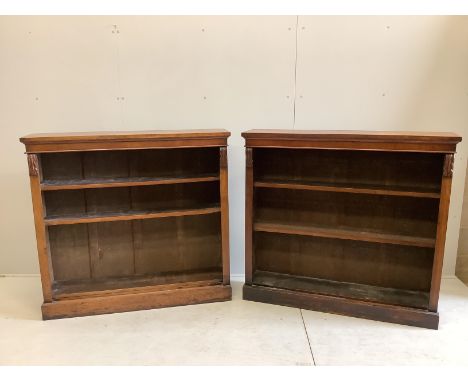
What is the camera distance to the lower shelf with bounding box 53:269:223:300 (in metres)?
2.42

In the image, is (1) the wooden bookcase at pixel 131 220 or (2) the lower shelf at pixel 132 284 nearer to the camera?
(1) the wooden bookcase at pixel 131 220

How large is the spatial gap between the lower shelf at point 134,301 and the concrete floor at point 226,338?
5 cm

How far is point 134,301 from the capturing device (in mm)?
2410

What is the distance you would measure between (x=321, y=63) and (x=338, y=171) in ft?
2.57

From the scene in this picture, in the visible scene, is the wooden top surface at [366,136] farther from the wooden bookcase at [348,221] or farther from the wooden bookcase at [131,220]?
the wooden bookcase at [131,220]

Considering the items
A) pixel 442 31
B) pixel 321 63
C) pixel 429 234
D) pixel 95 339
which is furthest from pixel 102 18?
pixel 429 234

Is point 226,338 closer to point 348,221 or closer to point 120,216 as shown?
point 120,216

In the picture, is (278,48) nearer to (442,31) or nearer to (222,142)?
(222,142)

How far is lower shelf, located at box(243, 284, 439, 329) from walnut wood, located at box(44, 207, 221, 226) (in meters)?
0.60

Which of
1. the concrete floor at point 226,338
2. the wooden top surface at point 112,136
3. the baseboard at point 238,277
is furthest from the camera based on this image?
the baseboard at point 238,277

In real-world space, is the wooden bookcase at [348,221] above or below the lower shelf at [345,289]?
above

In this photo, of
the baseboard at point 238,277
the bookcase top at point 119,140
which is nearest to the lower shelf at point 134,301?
the baseboard at point 238,277

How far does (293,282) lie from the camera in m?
2.56

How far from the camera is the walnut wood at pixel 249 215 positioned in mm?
2410
